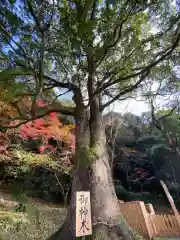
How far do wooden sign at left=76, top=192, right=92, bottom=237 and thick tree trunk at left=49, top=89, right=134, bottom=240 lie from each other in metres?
1.04

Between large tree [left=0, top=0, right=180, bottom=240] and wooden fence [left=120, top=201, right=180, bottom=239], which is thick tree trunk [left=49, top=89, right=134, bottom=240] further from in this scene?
wooden fence [left=120, top=201, right=180, bottom=239]

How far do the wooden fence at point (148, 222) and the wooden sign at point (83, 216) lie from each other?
358cm

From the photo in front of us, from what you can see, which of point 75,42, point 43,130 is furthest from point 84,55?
point 43,130

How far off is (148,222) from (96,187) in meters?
2.82

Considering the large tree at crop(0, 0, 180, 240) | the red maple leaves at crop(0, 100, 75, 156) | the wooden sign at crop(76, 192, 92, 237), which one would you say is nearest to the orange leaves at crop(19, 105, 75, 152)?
the red maple leaves at crop(0, 100, 75, 156)

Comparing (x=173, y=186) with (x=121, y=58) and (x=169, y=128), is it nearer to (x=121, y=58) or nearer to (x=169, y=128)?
(x=169, y=128)

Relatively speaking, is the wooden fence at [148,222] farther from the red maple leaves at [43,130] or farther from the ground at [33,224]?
the red maple leaves at [43,130]

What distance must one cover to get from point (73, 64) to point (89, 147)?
2.24 metres

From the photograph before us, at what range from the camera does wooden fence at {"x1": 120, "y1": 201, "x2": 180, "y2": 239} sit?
689 cm

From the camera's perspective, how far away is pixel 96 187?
523 centimetres

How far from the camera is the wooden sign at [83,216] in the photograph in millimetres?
3707

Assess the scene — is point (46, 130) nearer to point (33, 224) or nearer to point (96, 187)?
point (33, 224)

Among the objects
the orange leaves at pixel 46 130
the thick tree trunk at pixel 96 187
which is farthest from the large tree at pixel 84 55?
the orange leaves at pixel 46 130

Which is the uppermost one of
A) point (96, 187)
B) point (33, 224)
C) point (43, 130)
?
point (43, 130)
